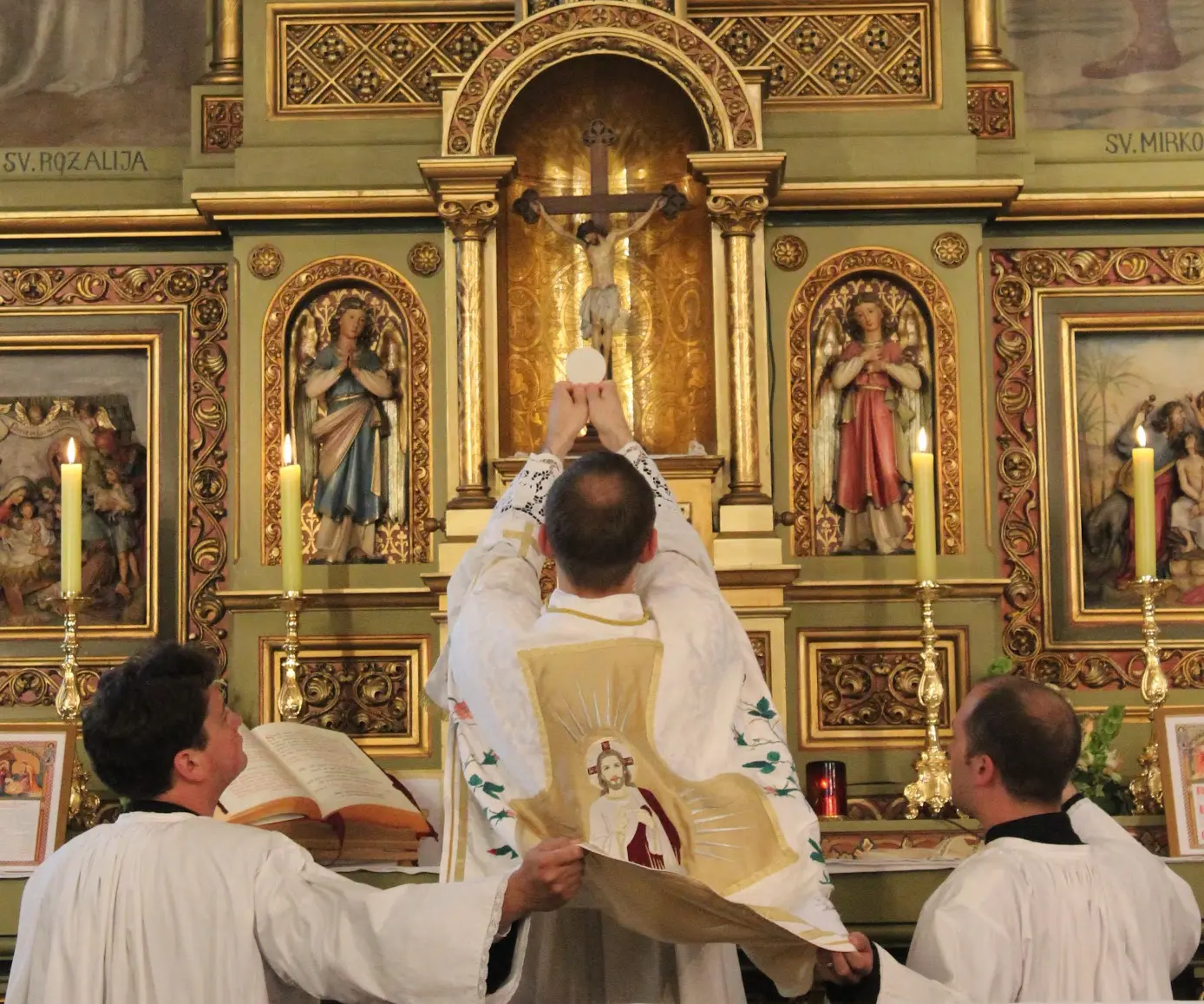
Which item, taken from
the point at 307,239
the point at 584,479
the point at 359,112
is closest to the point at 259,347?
the point at 307,239

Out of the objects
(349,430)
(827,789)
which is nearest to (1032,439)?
(827,789)

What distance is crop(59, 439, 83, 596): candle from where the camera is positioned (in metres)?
6.65

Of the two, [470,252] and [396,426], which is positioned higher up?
[470,252]

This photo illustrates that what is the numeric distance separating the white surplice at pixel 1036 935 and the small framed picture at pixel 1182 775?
1.15m

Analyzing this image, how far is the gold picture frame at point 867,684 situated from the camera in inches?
307

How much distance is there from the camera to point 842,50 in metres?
8.40

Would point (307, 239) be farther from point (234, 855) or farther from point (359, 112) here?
point (234, 855)

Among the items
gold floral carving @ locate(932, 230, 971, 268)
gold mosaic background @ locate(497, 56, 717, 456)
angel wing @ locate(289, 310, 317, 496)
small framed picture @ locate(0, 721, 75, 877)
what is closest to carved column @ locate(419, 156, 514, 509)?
gold mosaic background @ locate(497, 56, 717, 456)

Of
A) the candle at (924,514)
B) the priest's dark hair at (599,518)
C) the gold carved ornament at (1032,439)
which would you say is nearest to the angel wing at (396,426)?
the candle at (924,514)

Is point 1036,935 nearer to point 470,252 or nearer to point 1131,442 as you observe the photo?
point 470,252

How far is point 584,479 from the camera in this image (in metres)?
4.20

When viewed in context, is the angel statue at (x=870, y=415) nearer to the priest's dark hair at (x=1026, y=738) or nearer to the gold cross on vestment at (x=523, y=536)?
the gold cross on vestment at (x=523, y=536)

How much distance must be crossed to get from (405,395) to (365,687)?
1.22m

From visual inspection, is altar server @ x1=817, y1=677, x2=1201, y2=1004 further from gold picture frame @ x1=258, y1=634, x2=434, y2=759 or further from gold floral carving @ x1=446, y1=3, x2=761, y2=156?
gold floral carving @ x1=446, y1=3, x2=761, y2=156
